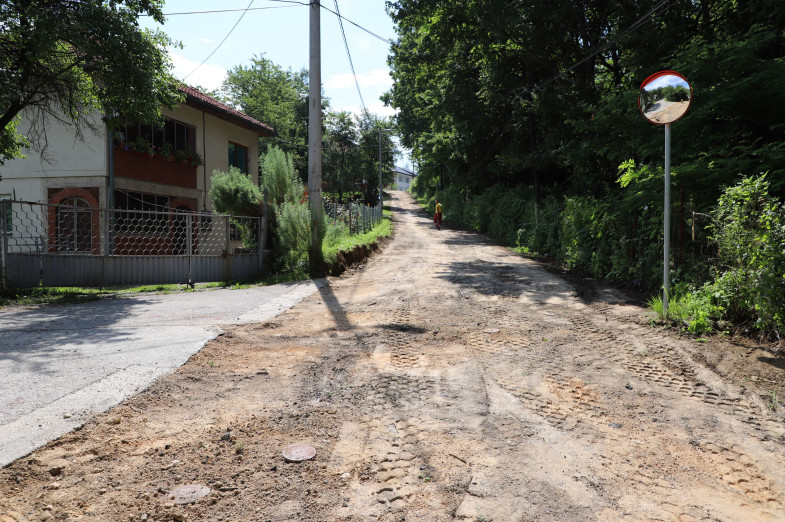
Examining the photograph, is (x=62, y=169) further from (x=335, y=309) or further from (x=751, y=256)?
(x=751, y=256)

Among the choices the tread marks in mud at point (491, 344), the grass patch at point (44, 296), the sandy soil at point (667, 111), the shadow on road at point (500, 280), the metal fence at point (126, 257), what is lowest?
the tread marks in mud at point (491, 344)

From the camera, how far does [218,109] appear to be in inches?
752

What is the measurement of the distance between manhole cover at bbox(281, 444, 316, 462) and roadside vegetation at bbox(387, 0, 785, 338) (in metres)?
4.96

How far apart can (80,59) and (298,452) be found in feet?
33.8

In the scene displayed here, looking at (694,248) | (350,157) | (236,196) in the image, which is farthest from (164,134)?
(350,157)

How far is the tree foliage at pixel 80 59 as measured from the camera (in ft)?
29.8

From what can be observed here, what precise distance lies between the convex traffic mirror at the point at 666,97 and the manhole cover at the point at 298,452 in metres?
6.04

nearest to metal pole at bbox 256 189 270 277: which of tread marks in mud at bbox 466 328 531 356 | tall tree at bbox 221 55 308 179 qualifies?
tread marks in mud at bbox 466 328 531 356

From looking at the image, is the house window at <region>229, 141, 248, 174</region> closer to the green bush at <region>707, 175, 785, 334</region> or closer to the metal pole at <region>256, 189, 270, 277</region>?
the metal pole at <region>256, 189, 270, 277</region>

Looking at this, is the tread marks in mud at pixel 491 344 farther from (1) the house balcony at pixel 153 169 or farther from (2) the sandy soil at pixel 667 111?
(1) the house balcony at pixel 153 169

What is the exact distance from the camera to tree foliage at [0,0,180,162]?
29.8ft

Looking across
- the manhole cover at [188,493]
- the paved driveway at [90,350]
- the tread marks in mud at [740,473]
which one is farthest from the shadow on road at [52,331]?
the tread marks in mud at [740,473]

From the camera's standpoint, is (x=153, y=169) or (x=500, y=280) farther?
(x=153, y=169)

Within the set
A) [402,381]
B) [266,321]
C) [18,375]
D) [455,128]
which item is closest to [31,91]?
[266,321]
